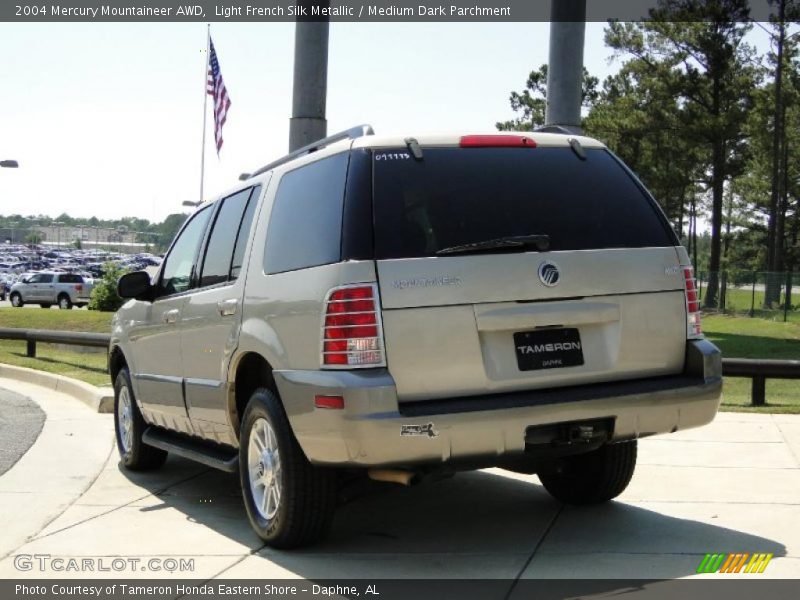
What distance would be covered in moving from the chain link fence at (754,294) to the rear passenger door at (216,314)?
35735 mm

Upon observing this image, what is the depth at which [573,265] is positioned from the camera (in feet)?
17.9

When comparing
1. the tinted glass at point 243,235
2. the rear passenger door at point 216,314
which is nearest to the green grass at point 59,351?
the rear passenger door at point 216,314

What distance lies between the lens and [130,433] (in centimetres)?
857

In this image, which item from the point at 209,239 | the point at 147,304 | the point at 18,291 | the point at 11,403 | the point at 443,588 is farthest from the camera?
the point at 18,291

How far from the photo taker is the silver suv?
5102 millimetres

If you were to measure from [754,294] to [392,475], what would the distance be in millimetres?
41013

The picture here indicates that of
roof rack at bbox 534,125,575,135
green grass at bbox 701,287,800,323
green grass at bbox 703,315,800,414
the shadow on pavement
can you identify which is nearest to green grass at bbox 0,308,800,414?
green grass at bbox 703,315,800,414

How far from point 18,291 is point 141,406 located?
160 ft

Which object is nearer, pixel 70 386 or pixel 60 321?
pixel 70 386

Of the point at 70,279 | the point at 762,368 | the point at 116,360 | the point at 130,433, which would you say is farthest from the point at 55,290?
the point at 130,433

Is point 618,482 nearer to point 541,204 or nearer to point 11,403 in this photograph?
point 541,204

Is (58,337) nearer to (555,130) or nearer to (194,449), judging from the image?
(194,449)

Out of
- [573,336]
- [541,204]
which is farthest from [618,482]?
[541,204]

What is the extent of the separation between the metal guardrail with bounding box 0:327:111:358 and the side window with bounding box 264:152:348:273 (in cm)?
932
